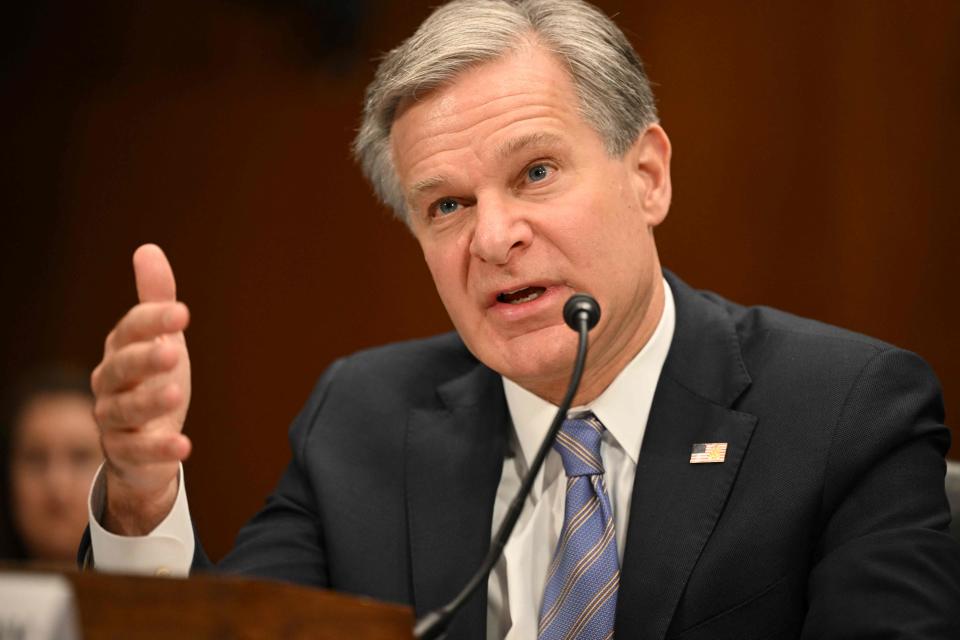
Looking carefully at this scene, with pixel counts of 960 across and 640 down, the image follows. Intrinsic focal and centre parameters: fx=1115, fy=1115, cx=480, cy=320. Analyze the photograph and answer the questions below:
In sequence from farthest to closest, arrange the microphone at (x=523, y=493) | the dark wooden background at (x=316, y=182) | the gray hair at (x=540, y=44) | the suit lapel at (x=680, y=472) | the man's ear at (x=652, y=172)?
the dark wooden background at (x=316, y=182), the man's ear at (x=652, y=172), the gray hair at (x=540, y=44), the suit lapel at (x=680, y=472), the microphone at (x=523, y=493)

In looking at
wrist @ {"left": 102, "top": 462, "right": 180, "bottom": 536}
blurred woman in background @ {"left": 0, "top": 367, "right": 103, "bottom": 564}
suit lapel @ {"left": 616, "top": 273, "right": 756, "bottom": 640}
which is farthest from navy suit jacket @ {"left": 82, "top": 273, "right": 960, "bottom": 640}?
blurred woman in background @ {"left": 0, "top": 367, "right": 103, "bottom": 564}

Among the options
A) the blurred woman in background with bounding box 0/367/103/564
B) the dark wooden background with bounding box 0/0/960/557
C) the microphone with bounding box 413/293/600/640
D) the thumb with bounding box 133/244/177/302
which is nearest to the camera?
the microphone with bounding box 413/293/600/640

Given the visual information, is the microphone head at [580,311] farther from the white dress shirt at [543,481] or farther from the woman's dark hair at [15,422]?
the woman's dark hair at [15,422]

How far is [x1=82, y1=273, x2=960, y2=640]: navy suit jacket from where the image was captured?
5.47 feet

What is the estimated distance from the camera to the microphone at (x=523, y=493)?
4.34 feet

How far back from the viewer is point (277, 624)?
44.4 inches

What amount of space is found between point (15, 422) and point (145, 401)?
1967mm

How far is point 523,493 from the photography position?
147 cm

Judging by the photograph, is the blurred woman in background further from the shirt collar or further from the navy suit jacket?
the shirt collar

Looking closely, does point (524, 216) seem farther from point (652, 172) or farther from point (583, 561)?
point (583, 561)

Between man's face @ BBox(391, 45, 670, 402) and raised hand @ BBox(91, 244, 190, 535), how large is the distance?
0.54m

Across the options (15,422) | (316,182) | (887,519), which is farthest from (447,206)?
(316,182)

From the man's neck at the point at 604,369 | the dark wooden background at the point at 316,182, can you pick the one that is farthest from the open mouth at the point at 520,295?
the dark wooden background at the point at 316,182

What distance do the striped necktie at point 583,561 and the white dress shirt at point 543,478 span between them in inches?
1.8
